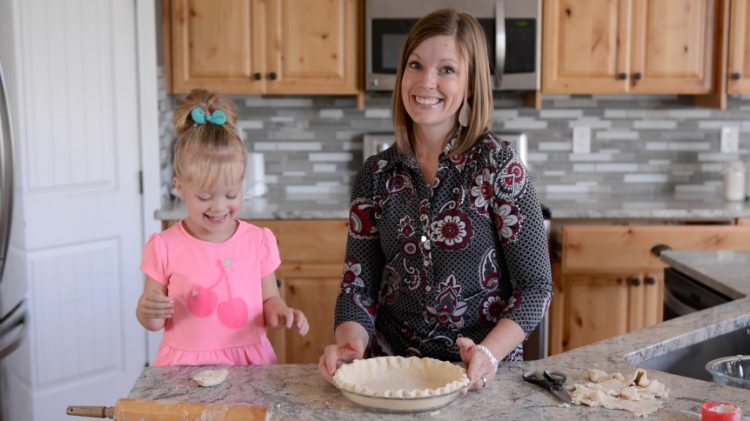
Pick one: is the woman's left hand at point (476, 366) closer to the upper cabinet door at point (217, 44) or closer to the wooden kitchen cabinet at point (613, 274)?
the wooden kitchen cabinet at point (613, 274)

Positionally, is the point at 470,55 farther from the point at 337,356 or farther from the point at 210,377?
the point at 210,377

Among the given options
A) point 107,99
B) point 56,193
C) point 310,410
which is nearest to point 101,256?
point 56,193

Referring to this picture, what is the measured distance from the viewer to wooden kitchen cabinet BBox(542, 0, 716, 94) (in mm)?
3992

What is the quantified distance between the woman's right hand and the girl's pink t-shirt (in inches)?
13.2

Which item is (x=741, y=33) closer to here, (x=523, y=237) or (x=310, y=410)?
(x=523, y=237)

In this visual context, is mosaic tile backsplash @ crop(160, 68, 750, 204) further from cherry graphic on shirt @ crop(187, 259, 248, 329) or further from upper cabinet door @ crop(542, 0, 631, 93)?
cherry graphic on shirt @ crop(187, 259, 248, 329)

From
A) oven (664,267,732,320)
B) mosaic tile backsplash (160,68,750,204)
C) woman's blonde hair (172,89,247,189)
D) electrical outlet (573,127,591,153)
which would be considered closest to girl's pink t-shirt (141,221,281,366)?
woman's blonde hair (172,89,247,189)

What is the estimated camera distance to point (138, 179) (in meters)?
3.75

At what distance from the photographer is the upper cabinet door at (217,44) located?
12.9ft

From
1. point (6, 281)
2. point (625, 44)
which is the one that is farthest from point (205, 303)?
point (625, 44)

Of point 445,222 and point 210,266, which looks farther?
point 210,266

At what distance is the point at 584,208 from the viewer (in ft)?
12.8

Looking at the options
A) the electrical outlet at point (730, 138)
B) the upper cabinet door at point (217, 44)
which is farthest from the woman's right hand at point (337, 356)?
the electrical outlet at point (730, 138)

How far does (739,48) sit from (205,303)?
285 centimetres
